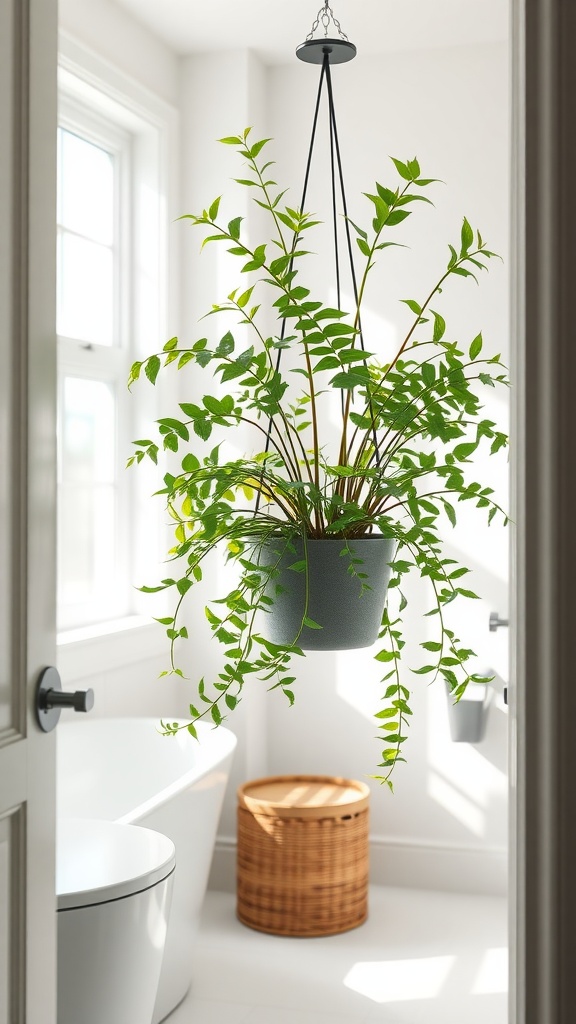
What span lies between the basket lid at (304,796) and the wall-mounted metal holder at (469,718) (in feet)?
1.15

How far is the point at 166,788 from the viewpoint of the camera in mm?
2791

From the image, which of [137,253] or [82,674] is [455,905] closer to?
[82,674]

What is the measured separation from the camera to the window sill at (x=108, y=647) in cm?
301

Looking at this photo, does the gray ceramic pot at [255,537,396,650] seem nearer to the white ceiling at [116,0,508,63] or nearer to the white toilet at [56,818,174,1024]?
the white toilet at [56,818,174,1024]

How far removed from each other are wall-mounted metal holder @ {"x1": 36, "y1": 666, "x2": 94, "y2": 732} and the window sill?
1.53 metres

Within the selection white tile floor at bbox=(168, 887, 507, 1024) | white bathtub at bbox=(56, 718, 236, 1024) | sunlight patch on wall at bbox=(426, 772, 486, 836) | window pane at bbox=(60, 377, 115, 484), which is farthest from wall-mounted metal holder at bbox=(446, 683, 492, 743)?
window pane at bbox=(60, 377, 115, 484)

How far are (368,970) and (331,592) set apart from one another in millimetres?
2019

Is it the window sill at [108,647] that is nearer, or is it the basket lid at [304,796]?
the window sill at [108,647]

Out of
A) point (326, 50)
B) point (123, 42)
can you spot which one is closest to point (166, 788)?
point (326, 50)

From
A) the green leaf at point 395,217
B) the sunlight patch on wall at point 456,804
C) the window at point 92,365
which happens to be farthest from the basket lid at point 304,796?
the green leaf at point 395,217
